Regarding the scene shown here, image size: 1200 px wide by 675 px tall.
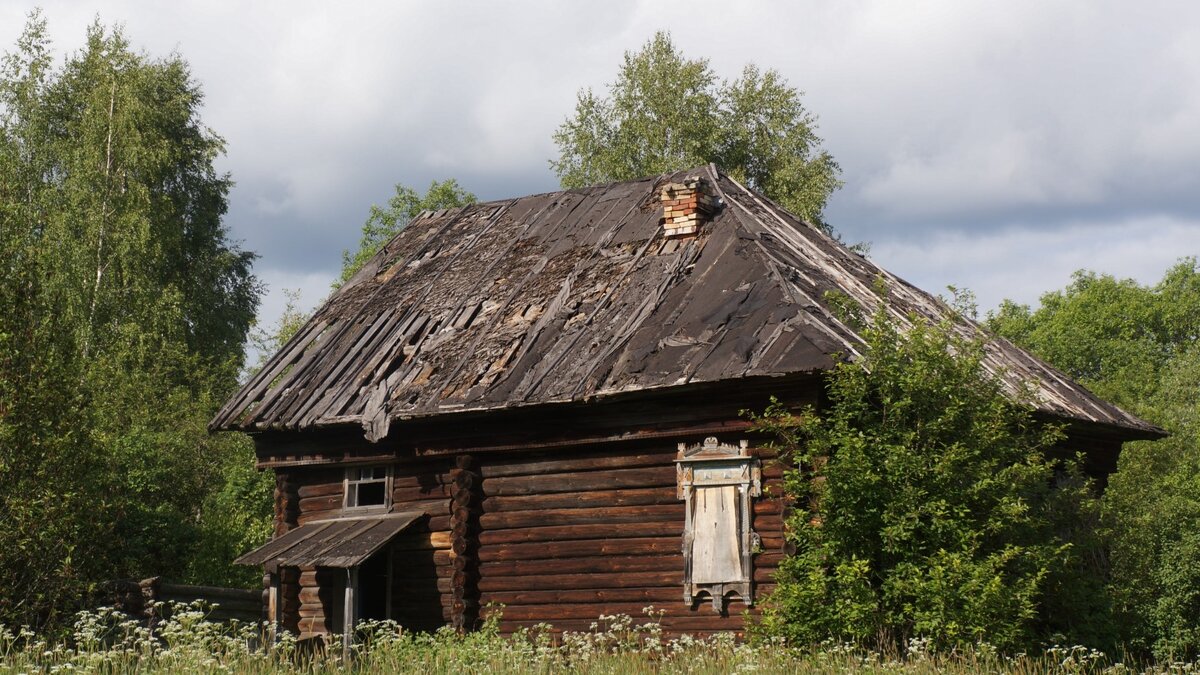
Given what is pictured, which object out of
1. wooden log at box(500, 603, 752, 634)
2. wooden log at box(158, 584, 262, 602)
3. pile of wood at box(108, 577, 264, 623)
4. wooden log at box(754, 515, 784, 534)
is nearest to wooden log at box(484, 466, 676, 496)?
wooden log at box(754, 515, 784, 534)

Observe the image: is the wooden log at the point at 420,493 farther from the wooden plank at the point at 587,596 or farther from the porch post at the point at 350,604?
the wooden plank at the point at 587,596

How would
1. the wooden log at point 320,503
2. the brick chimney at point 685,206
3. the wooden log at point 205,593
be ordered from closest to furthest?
the brick chimney at point 685,206
the wooden log at point 320,503
the wooden log at point 205,593

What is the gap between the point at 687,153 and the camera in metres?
32.8

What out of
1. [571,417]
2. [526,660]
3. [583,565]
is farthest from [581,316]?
[526,660]

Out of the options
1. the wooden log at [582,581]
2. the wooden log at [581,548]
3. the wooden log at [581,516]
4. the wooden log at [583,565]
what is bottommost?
the wooden log at [582,581]

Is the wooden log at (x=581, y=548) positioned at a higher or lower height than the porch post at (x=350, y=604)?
higher

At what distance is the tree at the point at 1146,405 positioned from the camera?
17.2 m

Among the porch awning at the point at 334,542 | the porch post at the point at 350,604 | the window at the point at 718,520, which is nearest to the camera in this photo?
the window at the point at 718,520

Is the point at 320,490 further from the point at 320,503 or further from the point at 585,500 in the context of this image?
the point at 585,500

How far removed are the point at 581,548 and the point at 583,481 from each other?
78 cm

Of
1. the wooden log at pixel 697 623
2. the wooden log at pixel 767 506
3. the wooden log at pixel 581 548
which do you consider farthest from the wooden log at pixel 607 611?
the wooden log at pixel 767 506

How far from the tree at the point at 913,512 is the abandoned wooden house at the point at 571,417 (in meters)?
0.67

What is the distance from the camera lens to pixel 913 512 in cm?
1241

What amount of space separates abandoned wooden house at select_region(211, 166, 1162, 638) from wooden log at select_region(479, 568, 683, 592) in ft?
0.08
